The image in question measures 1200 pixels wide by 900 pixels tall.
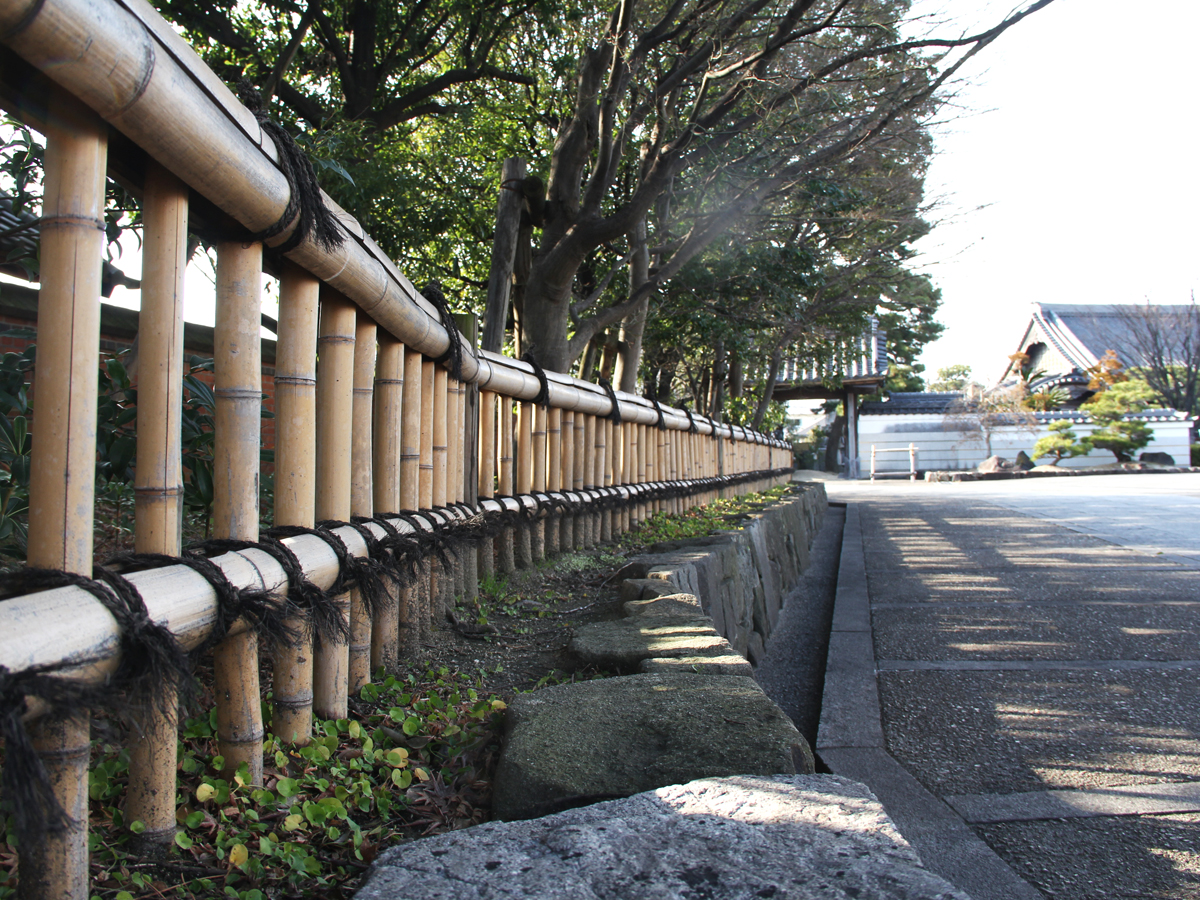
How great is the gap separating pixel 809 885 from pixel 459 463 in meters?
2.23

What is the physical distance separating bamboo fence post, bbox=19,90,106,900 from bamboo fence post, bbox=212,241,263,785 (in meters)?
0.38

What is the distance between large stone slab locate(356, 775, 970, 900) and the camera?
1.10 m

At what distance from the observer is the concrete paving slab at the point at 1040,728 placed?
2.34 m

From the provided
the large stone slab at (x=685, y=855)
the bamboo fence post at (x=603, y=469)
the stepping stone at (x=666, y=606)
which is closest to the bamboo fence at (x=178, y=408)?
the large stone slab at (x=685, y=855)

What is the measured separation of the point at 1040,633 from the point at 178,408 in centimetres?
395

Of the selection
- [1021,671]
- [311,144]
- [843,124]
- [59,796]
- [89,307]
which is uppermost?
[843,124]

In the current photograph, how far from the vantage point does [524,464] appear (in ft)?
12.8

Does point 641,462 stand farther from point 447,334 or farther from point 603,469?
point 447,334

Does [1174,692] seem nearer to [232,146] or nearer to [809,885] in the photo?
[809,885]

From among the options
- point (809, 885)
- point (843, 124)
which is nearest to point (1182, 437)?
point (843, 124)

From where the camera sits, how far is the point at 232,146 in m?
1.39

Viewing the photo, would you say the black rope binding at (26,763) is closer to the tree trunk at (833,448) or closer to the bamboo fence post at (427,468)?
the bamboo fence post at (427,468)

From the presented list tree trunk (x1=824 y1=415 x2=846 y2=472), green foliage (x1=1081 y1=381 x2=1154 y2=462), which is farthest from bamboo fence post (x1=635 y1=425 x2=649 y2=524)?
tree trunk (x1=824 y1=415 x2=846 y2=472)

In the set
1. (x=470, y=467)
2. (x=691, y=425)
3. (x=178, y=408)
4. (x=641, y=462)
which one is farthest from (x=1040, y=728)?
(x=691, y=425)
